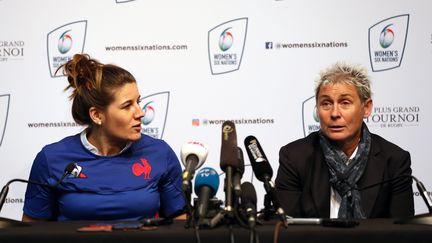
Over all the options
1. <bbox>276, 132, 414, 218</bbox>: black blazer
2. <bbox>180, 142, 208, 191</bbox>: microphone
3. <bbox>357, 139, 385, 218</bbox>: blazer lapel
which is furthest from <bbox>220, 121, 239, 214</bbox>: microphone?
<bbox>357, 139, 385, 218</bbox>: blazer lapel

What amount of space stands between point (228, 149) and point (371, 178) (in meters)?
1.01

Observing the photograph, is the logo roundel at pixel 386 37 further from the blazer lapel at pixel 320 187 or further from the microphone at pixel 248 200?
the microphone at pixel 248 200

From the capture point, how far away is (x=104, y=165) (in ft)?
7.52

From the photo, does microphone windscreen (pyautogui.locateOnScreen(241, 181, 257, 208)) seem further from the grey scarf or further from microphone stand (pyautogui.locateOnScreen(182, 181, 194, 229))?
the grey scarf

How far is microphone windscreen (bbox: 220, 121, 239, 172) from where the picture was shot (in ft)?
4.75

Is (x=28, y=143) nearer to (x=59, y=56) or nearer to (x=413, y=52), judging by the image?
(x=59, y=56)

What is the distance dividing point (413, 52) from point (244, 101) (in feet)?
3.06

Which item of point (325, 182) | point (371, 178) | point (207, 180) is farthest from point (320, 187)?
point (207, 180)

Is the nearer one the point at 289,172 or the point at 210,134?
the point at 289,172

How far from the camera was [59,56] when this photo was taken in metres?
3.22

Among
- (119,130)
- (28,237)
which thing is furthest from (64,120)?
(28,237)

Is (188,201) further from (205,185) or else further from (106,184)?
(106,184)

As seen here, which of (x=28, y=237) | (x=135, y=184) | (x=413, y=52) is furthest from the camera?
(x=413, y=52)

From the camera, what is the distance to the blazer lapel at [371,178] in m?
2.25
